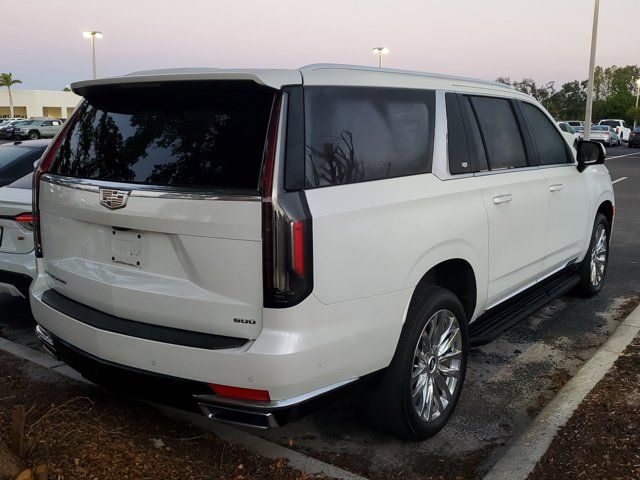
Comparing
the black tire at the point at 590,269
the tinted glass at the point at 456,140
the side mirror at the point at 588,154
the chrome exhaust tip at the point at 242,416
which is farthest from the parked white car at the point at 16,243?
the black tire at the point at 590,269

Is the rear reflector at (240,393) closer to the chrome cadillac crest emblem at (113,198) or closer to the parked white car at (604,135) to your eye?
the chrome cadillac crest emblem at (113,198)

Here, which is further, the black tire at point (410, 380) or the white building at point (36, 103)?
the white building at point (36, 103)

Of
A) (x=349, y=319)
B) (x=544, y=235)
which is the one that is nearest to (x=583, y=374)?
(x=544, y=235)

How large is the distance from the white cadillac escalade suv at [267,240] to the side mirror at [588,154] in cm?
194

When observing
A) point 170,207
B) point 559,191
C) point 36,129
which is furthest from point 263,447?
point 36,129

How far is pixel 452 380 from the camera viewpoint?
3.85m

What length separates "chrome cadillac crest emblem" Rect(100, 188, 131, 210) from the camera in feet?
9.97

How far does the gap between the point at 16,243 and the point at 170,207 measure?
2.79 meters

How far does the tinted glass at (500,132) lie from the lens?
432cm

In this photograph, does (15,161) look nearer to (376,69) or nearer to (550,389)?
(376,69)

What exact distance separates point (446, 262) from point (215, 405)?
153 cm

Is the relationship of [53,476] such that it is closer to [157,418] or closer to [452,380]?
[157,418]

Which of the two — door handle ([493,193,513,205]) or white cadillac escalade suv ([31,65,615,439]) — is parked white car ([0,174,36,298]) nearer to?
white cadillac escalade suv ([31,65,615,439])

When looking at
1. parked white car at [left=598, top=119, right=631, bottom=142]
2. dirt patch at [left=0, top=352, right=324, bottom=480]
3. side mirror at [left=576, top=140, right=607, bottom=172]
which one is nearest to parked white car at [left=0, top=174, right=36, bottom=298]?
dirt patch at [left=0, top=352, right=324, bottom=480]
